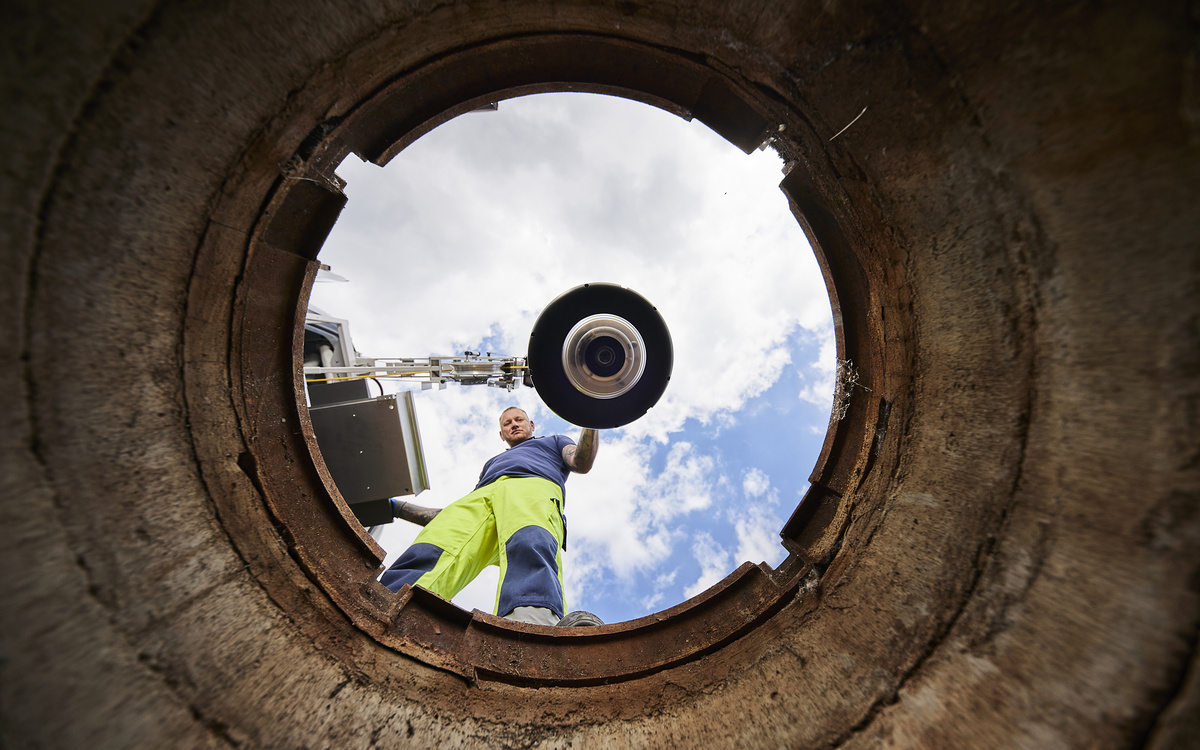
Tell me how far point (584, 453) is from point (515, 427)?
1.82m

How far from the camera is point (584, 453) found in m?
4.19

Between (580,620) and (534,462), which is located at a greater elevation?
(534,462)

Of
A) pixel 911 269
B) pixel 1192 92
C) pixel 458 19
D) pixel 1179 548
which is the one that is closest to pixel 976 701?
pixel 1179 548

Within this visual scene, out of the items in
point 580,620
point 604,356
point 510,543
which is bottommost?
point 580,620

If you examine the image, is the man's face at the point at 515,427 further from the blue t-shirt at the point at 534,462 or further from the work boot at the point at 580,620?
the work boot at the point at 580,620

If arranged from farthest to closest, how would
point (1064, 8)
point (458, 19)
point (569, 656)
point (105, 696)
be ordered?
point (569, 656), point (458, 19), point (105, 696), point (1064, 8)

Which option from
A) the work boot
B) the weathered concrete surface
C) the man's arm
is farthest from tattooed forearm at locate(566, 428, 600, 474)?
the weathered concrete surface

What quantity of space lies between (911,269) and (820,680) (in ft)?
5.45

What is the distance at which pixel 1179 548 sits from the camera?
99cm

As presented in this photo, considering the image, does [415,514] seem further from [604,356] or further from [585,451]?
[604,356]

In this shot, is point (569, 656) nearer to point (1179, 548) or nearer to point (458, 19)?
point (1179, 548)

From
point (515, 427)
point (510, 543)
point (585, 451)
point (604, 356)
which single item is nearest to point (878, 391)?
point (604, 356)

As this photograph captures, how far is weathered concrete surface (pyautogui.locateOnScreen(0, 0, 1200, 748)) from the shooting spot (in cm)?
102

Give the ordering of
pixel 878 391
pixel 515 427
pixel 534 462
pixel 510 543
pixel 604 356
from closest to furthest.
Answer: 1. pixel 878 391
2. pixel 604 356
3. pixel 510 543
4. pixel 534 462
5. pixel 515 427
